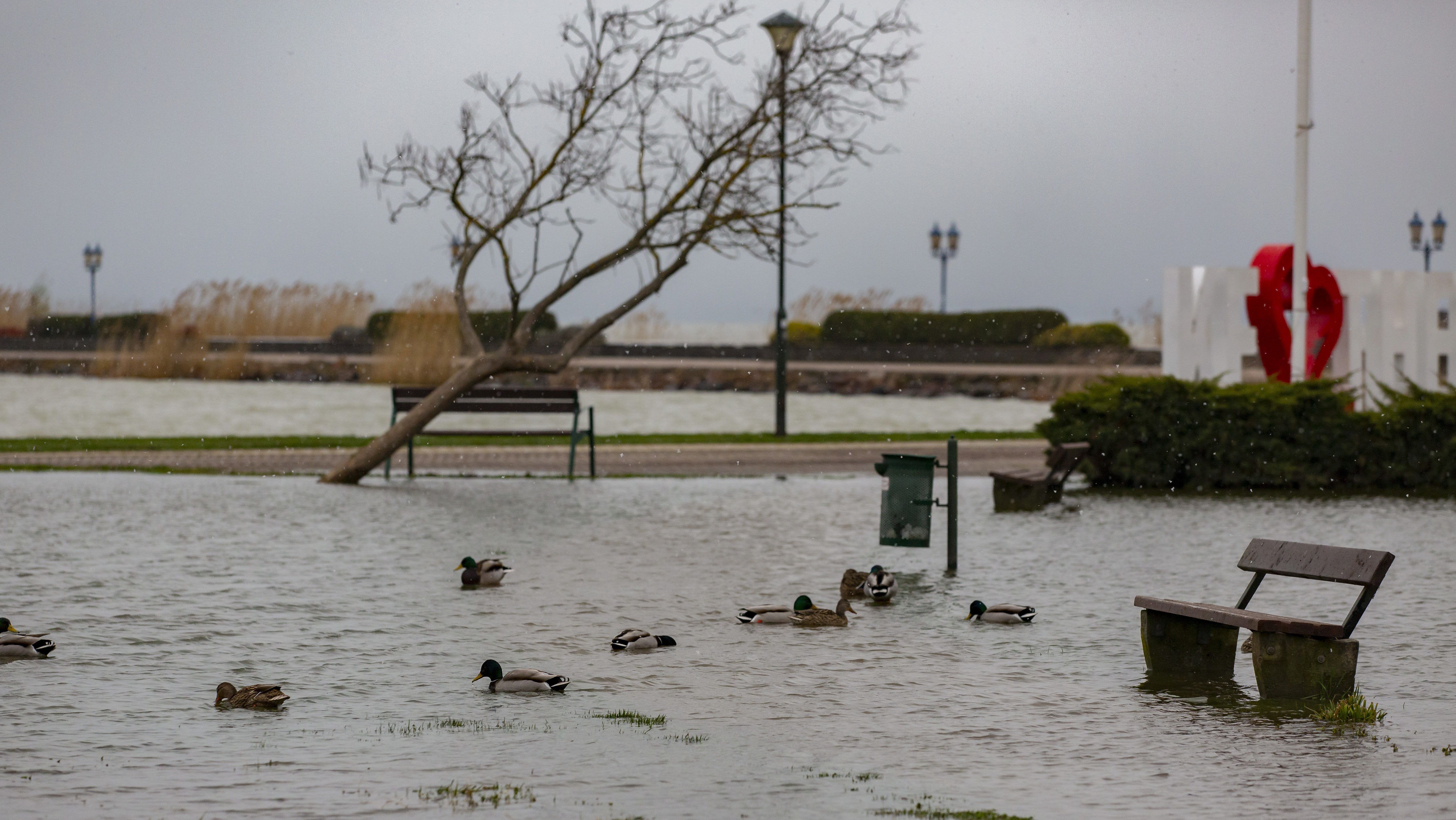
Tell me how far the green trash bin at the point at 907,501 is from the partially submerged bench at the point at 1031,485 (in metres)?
5.10

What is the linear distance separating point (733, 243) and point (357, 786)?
13.3m

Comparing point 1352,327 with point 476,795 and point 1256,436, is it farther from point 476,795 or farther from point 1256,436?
point 476,795

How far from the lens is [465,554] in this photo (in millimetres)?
13438

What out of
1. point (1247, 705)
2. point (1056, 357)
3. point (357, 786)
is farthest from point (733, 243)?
point (1056, 357)

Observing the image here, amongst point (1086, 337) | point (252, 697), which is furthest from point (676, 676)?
point (1086, 337)

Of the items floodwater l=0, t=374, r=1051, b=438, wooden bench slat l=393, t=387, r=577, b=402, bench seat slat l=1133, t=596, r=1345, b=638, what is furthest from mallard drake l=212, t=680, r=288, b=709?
floodwater l=0, t=374, r=1051, b=438

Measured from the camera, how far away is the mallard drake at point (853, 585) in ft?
36.0

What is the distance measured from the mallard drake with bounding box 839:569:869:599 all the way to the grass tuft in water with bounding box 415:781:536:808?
5.12 metres

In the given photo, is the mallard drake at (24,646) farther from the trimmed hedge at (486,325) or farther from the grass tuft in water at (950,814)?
the trimmed hedge at (486,325)

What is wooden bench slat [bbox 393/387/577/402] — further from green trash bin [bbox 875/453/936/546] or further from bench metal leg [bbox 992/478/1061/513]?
green trash bin [bbox 875/453/936/546]

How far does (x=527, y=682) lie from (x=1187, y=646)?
3.50 meters

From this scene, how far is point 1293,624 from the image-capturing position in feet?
25.3

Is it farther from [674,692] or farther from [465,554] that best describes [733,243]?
[674,692]

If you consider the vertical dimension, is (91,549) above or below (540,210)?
below
